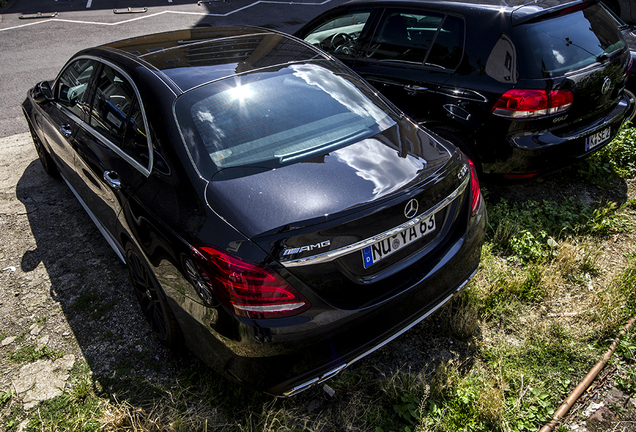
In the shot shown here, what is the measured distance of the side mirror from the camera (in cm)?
391

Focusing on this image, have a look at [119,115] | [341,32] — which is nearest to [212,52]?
[119,115]

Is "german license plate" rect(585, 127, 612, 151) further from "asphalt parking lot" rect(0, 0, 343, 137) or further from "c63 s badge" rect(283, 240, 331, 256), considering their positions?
"asphalt parking lot" rect(0, 0, 343, 137)

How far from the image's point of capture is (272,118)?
2449 millimetres

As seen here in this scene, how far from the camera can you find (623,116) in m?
3.92

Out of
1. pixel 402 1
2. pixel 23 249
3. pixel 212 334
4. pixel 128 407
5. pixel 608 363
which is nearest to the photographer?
pixel 212 334

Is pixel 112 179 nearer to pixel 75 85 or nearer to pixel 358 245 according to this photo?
pixel 75 85

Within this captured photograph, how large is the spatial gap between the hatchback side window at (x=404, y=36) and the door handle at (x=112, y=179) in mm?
2616

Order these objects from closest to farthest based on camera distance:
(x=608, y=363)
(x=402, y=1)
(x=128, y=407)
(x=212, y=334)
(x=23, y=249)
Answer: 1. (x=212, y=334)
2. (x=128, y=407)
3. (x=608, y=363)
4. (x=23, y=249)
5. (x=402, y=1)

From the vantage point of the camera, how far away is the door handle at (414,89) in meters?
3.85

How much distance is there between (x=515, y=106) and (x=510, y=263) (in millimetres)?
1176

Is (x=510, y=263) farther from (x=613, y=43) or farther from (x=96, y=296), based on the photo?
(x=96, y=296)

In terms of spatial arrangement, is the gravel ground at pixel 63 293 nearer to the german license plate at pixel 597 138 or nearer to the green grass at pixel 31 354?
the green grass at pixel 31 354

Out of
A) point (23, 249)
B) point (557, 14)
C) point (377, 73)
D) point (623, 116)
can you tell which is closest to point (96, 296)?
point (23, 249)

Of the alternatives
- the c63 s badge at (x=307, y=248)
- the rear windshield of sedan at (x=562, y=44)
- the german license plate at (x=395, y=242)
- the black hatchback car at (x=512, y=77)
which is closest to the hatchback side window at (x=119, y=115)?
the c63 s badge at (x=307, y=248)
